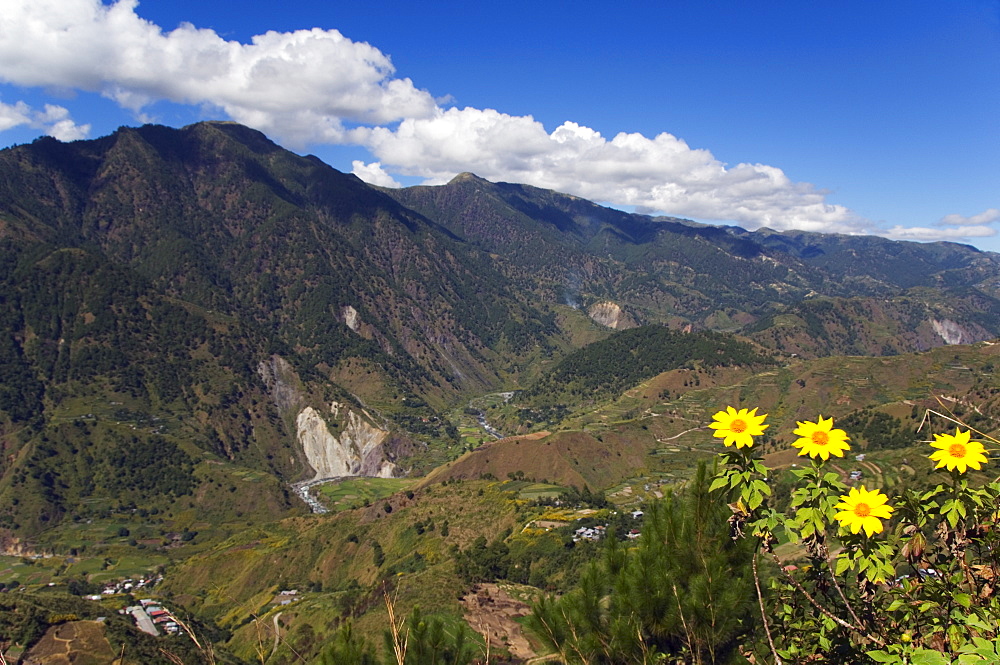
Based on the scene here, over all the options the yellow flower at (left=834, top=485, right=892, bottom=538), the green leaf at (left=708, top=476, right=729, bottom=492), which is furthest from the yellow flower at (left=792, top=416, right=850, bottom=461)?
the green leaf at (left=708, top=476, right=729, bottom=492)

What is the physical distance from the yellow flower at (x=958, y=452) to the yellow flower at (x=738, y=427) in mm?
1759

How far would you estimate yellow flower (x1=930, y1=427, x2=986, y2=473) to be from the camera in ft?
21.1

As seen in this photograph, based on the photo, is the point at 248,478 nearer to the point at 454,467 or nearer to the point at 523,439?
the point at 454,467

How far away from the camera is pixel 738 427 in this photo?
7094mm

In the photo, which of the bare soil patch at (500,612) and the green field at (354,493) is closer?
the bare soil patch at (500,612)

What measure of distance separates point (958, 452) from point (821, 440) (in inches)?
58.2

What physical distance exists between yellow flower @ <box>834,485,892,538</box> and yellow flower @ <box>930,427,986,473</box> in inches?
28.3

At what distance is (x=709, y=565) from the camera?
30.8 ft

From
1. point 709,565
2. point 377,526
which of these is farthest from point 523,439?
point 709,565

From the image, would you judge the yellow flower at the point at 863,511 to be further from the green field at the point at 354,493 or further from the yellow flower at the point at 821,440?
the green field at the point at 354,493

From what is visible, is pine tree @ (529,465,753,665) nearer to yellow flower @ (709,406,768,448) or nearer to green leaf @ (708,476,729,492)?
yellow flower @ (709,406,768,448)

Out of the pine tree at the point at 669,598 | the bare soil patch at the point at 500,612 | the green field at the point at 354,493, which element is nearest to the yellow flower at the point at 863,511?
the pine tree at the point at 669,598

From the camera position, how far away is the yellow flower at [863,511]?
6441 millimetres

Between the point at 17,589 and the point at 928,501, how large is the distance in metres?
165
